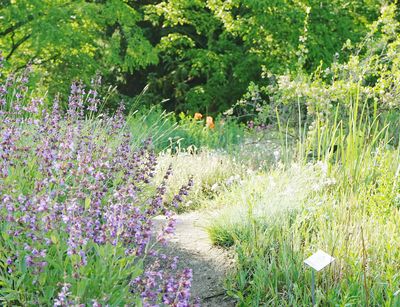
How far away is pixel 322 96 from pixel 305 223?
2.70m

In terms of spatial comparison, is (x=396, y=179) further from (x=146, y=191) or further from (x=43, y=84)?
(x=43, y=84)

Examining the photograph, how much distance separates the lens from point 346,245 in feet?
12.7

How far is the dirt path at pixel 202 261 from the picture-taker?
3.98m

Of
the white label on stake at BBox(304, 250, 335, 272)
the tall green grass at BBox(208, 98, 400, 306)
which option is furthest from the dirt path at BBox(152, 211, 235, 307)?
the white label on stake at BBox(304, 250, 335, 272)

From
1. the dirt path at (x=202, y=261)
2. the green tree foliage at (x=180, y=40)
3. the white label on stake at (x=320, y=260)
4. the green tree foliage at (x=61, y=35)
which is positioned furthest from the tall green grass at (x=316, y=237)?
the green tree foliage at (x=61, y=35)

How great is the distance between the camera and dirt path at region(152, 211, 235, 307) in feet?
13.1

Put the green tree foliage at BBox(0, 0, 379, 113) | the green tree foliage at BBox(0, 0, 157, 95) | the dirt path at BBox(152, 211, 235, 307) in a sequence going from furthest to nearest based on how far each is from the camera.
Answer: the green tree foliage at BBox(0, 0, 379, 113) < the green tree foliage at BBox(0, 0, 157, 95) < the dirt path at BBox(152, 211, 235, 307)

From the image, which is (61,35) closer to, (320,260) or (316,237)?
(316,237)

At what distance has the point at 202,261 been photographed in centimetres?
436

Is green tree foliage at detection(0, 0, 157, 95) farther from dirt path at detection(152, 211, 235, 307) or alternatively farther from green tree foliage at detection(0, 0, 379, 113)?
dirt path at detection(152, 211, 235, 307)

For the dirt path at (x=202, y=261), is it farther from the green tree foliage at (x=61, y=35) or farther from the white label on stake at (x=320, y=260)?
the green tree foliage at (x=61, y=35)

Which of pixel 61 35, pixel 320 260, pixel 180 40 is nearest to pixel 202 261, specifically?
pixel 320 260

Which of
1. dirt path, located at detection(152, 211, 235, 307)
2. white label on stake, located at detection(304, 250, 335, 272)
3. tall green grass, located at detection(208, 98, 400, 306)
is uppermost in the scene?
white label on stake, located at detection(304, 250, 335, 272)

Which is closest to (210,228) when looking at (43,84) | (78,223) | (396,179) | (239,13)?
(396,179)
